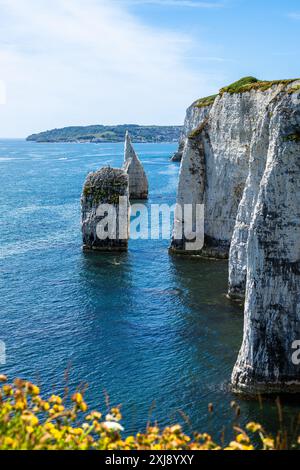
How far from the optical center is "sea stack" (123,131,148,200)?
340 feet

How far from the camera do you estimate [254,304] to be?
30344 mm

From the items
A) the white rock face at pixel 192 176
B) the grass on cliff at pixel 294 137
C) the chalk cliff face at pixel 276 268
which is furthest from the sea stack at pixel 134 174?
the grass on cliff at pixel 294 137

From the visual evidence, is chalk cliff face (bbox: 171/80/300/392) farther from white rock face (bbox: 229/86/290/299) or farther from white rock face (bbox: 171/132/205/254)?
white rock face (bbox: 171/132/205/254)

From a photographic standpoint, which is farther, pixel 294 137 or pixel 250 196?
pixel 250 196

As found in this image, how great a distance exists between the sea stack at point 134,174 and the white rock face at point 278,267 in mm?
74197

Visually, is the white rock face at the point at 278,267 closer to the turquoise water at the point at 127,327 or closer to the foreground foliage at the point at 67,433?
the turquoise water at the point at 127,327

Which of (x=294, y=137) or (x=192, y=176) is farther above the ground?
(x=294, y=137)

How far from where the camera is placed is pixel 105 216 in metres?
64.5

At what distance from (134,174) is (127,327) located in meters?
65.6

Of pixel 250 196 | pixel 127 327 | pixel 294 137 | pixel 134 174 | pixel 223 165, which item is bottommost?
pixel 127 327

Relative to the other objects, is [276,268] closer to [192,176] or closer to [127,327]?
[127,327]

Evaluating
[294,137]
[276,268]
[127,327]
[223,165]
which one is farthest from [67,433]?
[223,165]

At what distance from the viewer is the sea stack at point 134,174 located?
103562 millimetres

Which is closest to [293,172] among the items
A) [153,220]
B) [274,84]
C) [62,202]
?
[274,84]
